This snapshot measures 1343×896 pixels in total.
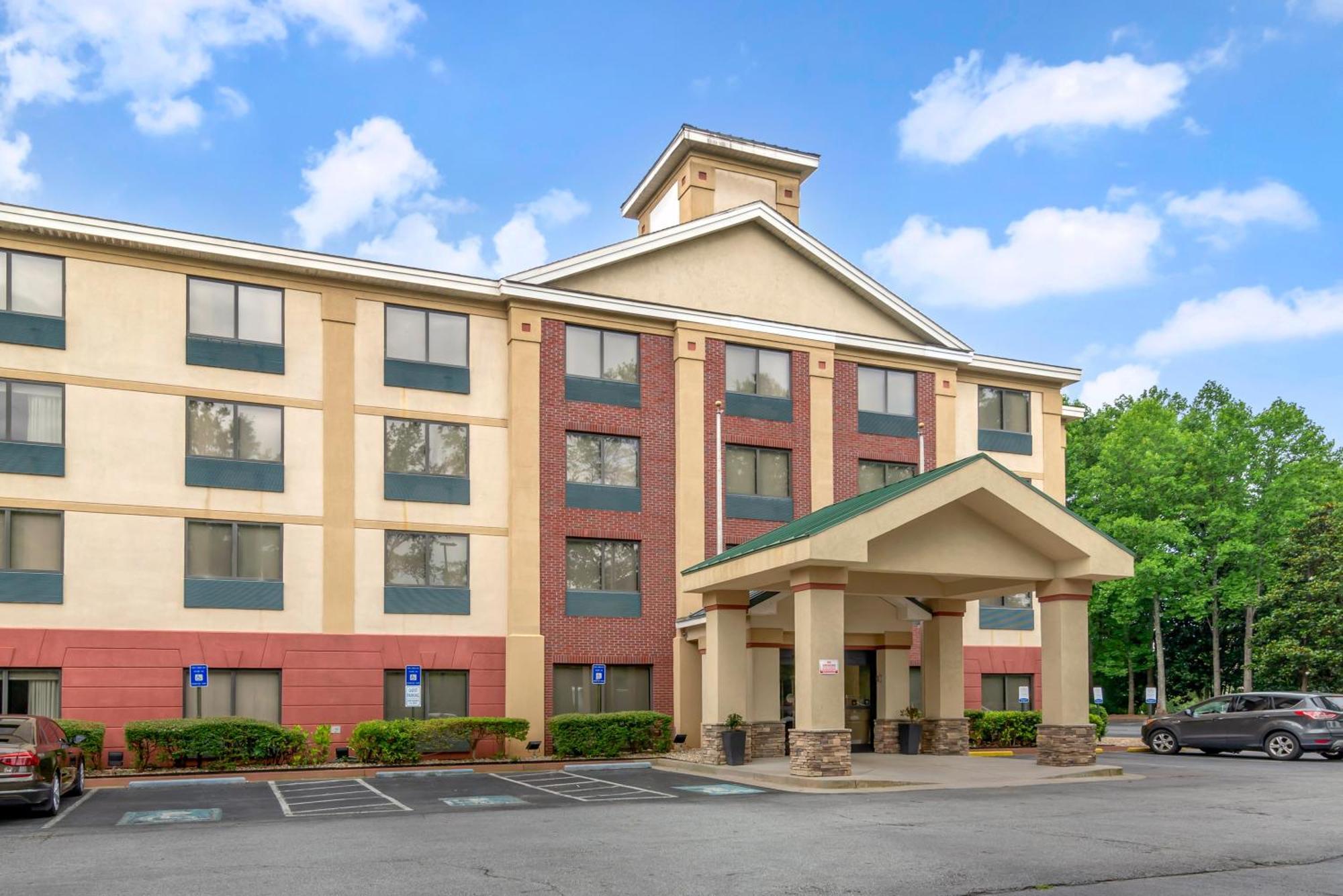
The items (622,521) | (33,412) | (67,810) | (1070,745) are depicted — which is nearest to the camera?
(67,810)

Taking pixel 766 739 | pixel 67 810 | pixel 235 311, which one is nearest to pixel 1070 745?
pixel 766 739

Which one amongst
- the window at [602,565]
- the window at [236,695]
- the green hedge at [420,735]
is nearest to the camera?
the green hedge at [420,735]

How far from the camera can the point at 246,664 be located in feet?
90.9

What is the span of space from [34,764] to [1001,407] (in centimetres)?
2955

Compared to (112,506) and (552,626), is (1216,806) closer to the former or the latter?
(552,626)

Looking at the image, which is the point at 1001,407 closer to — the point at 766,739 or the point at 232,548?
the point at 766,739

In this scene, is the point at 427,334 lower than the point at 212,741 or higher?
higher

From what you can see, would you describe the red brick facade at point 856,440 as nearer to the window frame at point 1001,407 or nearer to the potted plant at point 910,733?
the window frame at point 1001,407

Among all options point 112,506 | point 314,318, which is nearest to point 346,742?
point 112,506

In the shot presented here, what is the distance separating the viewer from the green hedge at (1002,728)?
3309 cm

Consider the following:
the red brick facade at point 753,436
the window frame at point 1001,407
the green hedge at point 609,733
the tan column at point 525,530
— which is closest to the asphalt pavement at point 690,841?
the green hedge at point 609,733

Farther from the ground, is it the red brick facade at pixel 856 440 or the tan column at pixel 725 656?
the red brick facade at pixel 856 440

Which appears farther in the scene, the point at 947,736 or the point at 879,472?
the point at 879,472

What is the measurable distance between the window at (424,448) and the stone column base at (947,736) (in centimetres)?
1332
